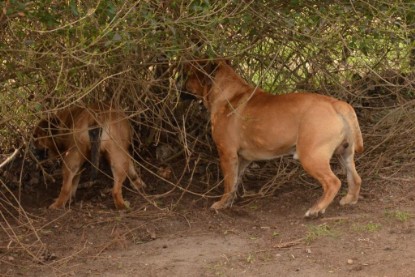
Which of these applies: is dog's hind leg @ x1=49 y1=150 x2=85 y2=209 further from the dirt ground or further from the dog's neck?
the dog's neck

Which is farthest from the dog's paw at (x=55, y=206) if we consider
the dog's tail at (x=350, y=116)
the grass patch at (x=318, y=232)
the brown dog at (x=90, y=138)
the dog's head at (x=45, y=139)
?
the dog's tail at (x=350, y=116)

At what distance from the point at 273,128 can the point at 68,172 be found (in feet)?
6.63

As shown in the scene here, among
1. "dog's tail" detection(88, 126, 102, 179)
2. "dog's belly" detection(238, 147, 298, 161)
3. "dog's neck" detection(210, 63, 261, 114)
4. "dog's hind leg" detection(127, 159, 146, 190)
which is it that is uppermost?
"dog's neck" detection(210, 63, 261, 114)

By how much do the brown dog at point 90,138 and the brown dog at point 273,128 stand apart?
0.83m

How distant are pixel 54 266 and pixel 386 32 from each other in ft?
12.2

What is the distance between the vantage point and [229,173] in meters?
8.62

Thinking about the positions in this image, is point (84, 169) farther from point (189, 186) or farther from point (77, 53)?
point (77, 53)

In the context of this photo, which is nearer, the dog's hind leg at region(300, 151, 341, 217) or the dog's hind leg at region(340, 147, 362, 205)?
the dog's hind leg at region(300, 151, 341, 217)

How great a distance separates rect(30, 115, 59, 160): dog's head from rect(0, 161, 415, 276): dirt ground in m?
0.55

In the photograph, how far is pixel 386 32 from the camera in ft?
27.8

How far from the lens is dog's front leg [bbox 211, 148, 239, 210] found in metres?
8.59

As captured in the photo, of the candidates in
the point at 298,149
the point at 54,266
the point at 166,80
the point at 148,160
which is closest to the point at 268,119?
the point at 298,149

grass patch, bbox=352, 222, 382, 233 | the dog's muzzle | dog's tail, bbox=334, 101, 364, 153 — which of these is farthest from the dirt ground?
dog's tail, bbox=334, 101, 364, 153

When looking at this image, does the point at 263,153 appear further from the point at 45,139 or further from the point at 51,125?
the point at 45,139
